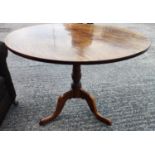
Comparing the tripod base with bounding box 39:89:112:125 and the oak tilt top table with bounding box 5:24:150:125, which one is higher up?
the oak tilt top table with bounding box 5:24:150:125

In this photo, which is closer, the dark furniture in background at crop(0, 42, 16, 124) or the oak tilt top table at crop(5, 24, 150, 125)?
the oak tilt top table at crop(5, 24, 150, 125)

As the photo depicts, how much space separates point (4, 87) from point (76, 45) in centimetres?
75

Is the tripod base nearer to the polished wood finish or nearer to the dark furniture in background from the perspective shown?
the polished wood finish

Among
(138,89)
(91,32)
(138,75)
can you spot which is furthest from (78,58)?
(138,75)

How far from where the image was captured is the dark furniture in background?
1.79 meters

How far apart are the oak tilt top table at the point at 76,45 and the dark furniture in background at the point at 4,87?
0.23 m

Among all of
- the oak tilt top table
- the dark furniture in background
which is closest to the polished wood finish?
the oak tilt top table

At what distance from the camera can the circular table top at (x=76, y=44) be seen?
4.18ft

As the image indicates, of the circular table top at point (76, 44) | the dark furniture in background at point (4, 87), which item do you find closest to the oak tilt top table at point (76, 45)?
the circular table top at point (76, 44)

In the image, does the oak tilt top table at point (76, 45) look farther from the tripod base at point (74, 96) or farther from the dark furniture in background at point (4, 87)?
the dark furniture in background at point (4, 87)

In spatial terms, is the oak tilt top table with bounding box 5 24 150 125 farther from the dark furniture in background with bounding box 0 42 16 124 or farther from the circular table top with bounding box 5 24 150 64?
the dark furniture in background with bounding box 0 42 16 124

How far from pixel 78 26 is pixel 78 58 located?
71 cm

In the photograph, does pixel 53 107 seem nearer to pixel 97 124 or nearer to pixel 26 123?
pixel 26 123

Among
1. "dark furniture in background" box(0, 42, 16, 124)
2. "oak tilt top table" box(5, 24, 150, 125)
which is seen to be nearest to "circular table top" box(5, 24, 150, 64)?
"oak tilt top table" box(5, 24, 150, 125)
